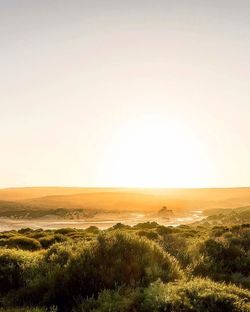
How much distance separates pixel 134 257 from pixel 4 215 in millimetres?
83497

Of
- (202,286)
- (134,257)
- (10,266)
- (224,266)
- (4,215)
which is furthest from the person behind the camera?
(4,215)

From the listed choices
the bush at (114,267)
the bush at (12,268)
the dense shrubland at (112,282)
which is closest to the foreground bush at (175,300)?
the dense shrubland at (112,282)

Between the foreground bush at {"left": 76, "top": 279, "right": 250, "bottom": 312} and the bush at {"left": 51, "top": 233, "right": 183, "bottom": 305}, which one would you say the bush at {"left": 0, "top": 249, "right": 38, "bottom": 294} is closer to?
the bush at {"left": 51, "top": 233, "right": 183, "bottom": 305}

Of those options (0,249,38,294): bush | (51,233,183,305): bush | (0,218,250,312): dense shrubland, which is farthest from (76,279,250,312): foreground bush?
(0,249,38,294): bush

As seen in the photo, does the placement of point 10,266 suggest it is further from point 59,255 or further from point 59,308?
point 59,308

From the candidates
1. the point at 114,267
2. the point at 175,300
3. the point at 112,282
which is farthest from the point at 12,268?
the point at 175,300

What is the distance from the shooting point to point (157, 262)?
500 inches

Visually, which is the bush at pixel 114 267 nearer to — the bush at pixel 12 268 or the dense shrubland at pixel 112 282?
the dense shrubland at pixel 112 282

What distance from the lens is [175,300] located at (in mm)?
9062

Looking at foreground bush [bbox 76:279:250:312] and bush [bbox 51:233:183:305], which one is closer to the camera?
foreground bush [bbox 76:279:250:312]

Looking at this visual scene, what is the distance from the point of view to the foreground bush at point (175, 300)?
8.95m

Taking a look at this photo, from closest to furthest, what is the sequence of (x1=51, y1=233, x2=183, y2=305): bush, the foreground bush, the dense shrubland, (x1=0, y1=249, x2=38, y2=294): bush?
the foreground bush → the dense shrubland → (x1=51, y1=233, x2=183, y2=305): bush → (x1=0, y1=249, x2=38, y2=294): bush

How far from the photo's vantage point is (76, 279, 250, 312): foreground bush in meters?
8.95

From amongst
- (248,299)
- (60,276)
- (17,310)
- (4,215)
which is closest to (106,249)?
(60,276)
